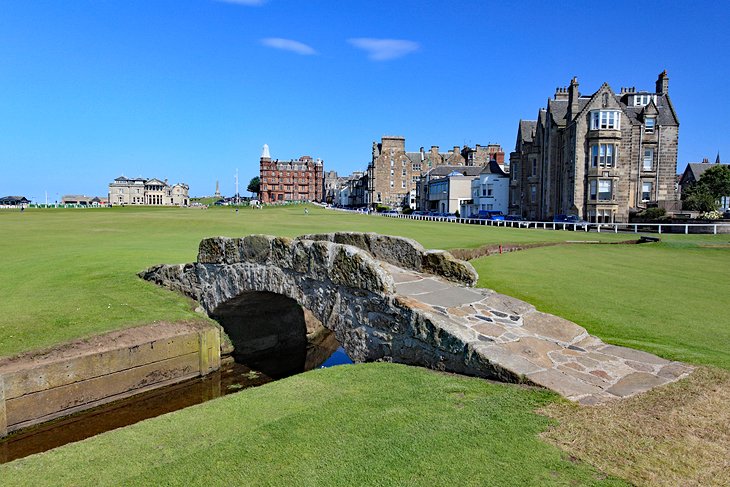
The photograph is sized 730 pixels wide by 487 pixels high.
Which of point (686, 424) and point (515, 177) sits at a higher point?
point (515, 177)

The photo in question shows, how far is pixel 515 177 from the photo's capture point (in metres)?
69.1

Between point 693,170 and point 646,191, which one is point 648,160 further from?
point 693,170

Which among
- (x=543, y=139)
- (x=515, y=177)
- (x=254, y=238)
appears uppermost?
(x=543, y=139)

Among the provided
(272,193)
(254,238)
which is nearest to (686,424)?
(254,238)

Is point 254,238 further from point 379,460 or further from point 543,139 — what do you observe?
point 543,139

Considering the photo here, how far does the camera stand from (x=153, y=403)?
10.3m

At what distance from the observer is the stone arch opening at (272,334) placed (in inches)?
531

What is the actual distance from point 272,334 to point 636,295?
10.4 m

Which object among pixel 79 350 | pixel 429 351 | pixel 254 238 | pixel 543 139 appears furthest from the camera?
pixel 543 139

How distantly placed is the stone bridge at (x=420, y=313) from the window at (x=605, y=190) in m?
48.5

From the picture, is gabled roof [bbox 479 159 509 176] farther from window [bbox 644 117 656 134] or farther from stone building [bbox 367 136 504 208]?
stone building [bbox 367 136 504 208]

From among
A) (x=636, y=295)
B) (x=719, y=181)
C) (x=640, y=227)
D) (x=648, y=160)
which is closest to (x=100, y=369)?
(x=636, y=295)

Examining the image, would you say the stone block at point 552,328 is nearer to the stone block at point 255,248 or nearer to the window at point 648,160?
the stone block at point 255,248

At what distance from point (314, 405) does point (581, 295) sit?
789cm
